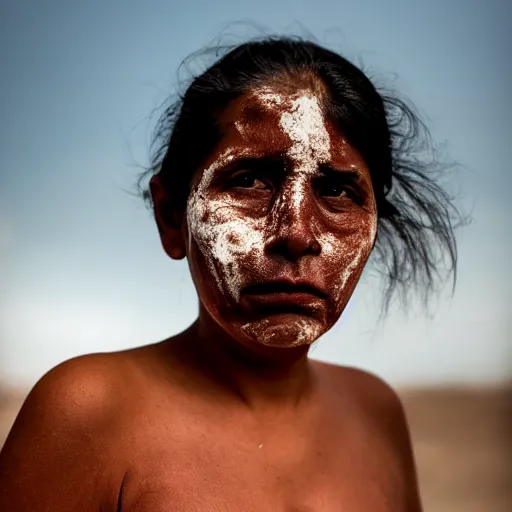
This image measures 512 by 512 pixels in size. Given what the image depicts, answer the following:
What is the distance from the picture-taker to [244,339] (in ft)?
3.55

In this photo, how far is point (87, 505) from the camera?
999 mm

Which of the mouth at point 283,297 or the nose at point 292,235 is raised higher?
the nose at point 292,235

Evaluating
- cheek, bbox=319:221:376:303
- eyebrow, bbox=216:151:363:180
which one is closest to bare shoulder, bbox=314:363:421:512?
cheek, bbox=319:221:376:303

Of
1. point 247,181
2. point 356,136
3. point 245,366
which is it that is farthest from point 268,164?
point 245,366

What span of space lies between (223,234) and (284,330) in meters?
0.16

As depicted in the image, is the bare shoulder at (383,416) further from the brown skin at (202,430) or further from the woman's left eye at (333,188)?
the woman's left eye at (333,188)

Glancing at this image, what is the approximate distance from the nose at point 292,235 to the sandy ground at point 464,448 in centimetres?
114

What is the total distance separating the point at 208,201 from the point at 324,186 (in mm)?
171

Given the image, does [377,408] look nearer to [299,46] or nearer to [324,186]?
[324,186]

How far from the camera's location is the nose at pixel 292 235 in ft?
3.34

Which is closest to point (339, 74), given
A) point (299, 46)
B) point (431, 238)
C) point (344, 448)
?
point (299, 46)

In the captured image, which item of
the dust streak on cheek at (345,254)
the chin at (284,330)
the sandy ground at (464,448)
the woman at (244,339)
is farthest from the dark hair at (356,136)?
the sandy ground at (464,448)

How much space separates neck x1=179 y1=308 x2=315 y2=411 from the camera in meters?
1.15

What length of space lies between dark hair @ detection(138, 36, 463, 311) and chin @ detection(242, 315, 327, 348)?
26 cm
